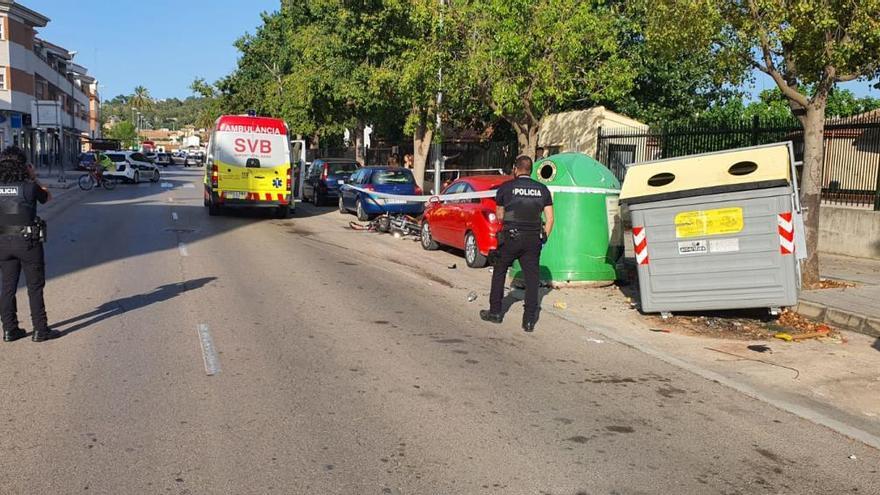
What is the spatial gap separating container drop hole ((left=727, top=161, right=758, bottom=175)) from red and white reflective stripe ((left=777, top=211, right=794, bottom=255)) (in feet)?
2.08

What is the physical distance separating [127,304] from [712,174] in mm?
7053

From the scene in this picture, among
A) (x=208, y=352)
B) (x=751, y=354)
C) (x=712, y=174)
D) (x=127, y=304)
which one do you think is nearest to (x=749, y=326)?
(x=751, y=354)

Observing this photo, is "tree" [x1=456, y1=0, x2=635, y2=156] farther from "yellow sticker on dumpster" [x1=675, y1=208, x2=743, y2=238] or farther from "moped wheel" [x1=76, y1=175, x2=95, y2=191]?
"moped wheel" [x1=76, y1=175, x2=95, y2=191]

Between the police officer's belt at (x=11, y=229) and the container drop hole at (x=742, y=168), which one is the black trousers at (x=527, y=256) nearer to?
the container drop hole at (x=742, y=168)

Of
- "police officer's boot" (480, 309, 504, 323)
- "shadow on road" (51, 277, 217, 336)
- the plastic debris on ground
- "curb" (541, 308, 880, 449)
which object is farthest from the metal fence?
"shadow on road" (51, 277, 217, 336)

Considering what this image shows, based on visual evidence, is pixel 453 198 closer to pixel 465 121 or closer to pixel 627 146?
Answer: pixel 627 146

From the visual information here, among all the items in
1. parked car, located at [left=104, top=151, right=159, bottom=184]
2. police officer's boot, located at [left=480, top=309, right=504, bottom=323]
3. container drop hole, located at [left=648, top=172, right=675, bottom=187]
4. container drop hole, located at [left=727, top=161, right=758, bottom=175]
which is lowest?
police officer's boot, located at [left=480, top=309, right=504, bottom=323]

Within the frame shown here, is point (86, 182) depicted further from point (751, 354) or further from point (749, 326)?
point (751, 354)

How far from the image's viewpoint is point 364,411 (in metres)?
5.46

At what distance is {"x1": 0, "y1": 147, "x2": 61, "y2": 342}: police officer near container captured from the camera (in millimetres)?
7098

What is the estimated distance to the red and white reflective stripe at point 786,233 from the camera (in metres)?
8.30

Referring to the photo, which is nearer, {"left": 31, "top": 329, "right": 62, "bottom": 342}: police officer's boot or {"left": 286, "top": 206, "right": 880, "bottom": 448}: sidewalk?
{"left": 286, "top": 206, "right": 880, "bottom": 448}: sidewalk

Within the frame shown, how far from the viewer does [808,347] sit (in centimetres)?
799

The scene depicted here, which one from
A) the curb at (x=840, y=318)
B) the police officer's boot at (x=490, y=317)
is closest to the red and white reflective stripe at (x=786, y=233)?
the curb at (x=840, y=318)
